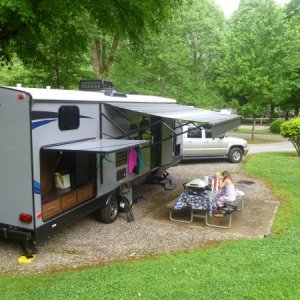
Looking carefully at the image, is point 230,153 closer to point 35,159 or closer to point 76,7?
point 76,7

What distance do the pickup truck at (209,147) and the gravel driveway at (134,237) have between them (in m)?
6.06

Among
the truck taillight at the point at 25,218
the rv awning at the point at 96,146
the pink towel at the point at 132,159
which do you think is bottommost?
the truck taillight at the point at 25,218

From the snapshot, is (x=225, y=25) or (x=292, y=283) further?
(x=225, y=25)


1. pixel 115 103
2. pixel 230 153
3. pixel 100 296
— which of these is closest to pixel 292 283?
pixel 100 296

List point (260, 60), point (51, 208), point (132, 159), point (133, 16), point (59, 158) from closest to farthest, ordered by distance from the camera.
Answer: point (51, 208) → point (59, 158) → point (133, 16) → point (132, 159) → point (260, 60)

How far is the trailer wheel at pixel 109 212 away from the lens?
8.44 m

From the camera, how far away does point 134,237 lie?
7.73 metres

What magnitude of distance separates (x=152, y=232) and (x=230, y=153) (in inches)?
382

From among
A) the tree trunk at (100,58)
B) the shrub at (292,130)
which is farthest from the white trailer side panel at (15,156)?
the shrub at (292,130)

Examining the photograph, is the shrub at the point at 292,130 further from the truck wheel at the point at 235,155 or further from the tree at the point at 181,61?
the tree at the point at 181,61

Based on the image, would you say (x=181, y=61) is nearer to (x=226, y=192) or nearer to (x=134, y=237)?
(x=226, y=192)

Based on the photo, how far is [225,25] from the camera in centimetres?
3284

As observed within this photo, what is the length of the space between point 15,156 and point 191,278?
329 centimetres

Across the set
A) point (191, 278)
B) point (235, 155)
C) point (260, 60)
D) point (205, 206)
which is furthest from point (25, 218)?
point (260, 60)
